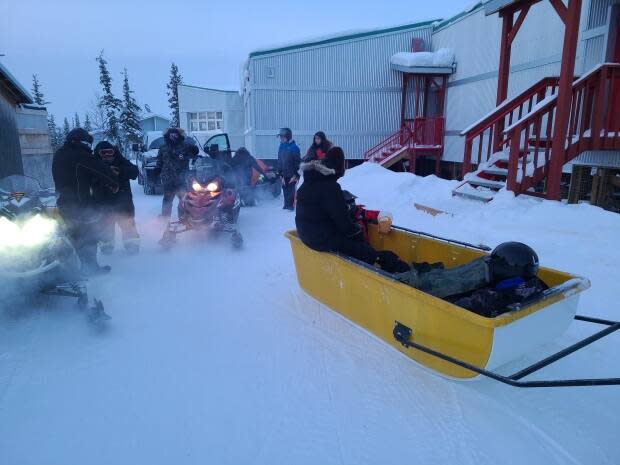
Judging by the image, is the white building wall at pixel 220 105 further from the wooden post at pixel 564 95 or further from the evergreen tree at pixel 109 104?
the wooden post at pixel 564 95

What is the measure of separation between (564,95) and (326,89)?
11.7 m

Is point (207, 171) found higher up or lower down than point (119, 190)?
higher up

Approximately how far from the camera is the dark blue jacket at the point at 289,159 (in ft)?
27.5

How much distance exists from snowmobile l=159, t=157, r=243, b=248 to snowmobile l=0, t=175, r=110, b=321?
215 cm

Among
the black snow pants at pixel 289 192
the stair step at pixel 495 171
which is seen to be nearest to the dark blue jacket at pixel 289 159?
the black snow pants at pixel 289 192

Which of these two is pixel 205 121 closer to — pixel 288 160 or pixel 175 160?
pixel 288 160

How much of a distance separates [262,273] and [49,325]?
213cm

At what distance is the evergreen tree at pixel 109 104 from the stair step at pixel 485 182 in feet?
110

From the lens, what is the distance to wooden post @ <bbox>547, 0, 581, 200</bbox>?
5.61 m

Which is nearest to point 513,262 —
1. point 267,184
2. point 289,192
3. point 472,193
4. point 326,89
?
point 472,193

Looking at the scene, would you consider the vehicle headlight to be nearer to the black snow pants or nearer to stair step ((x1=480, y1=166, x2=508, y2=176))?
the black snow pants

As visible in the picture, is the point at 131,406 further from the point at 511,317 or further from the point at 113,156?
the point at 113,156

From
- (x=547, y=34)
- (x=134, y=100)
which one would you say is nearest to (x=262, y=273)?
(x=547, y=34)

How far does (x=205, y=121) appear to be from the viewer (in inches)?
1020
